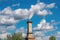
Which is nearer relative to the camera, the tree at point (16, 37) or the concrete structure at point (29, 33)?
the concrete structure at point (29, 33)

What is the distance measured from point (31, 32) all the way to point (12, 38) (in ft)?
74.9

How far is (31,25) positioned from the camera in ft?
129

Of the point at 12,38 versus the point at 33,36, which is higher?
the point at 12,38

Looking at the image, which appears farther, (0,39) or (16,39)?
(0,39)

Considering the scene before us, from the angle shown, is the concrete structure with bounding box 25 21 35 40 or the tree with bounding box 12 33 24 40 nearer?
the concrete structure with bounding box 25 21 35 40

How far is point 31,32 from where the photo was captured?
39.2 meters

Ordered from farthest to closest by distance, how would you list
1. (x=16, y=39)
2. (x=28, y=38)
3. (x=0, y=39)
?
(x=0, y=39) → (x=16, y=39) → (x=28, y=38)

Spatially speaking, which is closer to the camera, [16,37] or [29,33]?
[29,33]

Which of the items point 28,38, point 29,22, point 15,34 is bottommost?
point 28,38

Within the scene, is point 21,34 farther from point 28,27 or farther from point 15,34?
point 28,27

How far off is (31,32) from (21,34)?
2479 cm

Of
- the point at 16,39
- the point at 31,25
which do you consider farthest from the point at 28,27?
the point at 16,39

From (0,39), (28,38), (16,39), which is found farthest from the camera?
(0,39)

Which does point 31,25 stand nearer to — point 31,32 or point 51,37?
point 31,32
